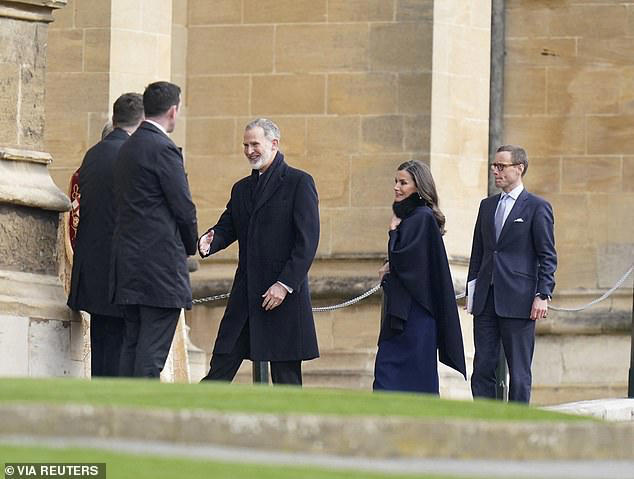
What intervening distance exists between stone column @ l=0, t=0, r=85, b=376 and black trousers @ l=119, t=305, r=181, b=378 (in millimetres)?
676

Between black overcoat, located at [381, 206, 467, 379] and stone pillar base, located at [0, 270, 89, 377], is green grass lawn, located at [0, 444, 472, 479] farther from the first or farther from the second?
black overcoat, located at [381, 206, 467, 379]

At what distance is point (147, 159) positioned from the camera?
10.3 m

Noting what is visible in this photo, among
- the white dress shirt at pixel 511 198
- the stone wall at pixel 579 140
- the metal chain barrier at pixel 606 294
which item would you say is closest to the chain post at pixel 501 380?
the white dress shirt at pixel 511 198

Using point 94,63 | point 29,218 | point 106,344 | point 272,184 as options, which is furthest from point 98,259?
point 94,63

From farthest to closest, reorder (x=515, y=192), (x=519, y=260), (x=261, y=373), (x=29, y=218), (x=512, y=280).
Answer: (x=515, y=192) < (x=519, y=260) < (x=512, y=280) < (x=261, y=373) < (x=29, y=218)

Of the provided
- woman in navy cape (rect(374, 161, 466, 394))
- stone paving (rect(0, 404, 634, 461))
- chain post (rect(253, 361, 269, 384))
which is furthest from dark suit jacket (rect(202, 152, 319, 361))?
stone paving (rect(0, 404, 634, 461))

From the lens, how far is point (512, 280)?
12820 millimetres

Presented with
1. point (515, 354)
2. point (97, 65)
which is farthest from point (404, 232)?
point (97, 65)

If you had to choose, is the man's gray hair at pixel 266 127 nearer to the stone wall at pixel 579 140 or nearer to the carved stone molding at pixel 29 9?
the carved stone molding at pixel 29 9

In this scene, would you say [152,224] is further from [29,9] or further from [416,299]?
[416,299]

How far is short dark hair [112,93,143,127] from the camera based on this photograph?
11.0 metres

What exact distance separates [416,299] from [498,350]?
1.41 metres

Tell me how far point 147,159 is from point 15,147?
3.64ft

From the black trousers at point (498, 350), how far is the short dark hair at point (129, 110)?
8.83 ft
